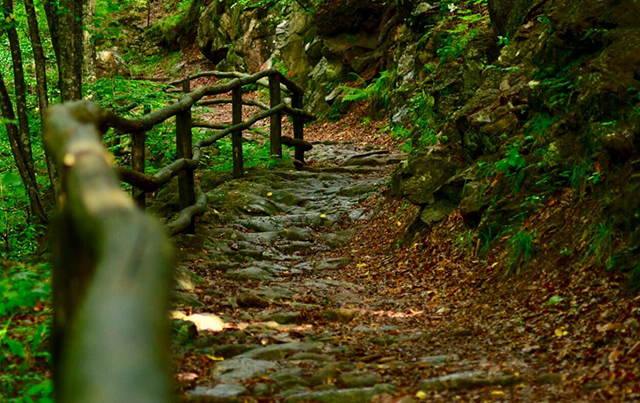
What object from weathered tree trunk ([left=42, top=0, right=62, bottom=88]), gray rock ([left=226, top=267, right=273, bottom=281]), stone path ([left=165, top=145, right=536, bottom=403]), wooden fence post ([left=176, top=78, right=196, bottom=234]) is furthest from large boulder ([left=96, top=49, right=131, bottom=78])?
gray rock ([left=226, top=267, right=273, bottom=281])

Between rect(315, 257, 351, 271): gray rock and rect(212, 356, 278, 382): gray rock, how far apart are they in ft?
10.8

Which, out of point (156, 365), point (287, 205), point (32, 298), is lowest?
point (287, 205)

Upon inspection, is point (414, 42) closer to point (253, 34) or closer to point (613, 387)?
point (253, 34)

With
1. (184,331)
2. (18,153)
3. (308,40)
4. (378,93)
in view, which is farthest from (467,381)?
(308,40)

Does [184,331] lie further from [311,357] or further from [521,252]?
[521,252]

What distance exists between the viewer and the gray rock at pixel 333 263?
7078 mm

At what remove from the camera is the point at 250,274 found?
251 inches

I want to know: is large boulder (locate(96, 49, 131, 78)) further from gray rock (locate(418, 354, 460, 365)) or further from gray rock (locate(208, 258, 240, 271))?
gray rock (locate(418, 354, 460, 365))

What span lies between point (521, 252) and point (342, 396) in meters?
2.63

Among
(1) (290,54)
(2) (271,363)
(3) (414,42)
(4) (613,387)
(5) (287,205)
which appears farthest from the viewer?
(1) (290,54)

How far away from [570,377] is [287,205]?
6511 millimetres

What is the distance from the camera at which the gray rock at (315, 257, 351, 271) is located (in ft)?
23.2

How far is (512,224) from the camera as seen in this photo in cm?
571

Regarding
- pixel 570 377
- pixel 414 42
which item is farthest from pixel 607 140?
pixel 414 42
